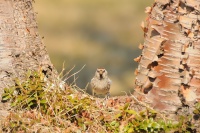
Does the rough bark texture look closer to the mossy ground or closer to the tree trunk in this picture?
the mossy ground

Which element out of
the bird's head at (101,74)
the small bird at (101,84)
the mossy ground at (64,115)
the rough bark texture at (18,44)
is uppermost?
the rough bark texture at (18,44)

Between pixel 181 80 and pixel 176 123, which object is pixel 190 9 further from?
pixel 176 123

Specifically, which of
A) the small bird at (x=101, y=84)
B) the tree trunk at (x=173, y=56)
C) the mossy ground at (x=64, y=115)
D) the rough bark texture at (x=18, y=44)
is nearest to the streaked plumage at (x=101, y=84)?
the small bird at (x=101, y=84)

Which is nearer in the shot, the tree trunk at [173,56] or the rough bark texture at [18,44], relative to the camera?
the tree trunk at [173,56]

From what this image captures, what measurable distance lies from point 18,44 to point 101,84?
126 inches

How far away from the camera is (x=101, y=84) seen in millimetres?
11656

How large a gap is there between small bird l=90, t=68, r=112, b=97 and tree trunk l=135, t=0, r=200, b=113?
3056mm

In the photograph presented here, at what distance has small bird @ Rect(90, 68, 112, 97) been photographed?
1154cm

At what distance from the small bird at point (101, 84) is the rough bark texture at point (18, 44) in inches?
102

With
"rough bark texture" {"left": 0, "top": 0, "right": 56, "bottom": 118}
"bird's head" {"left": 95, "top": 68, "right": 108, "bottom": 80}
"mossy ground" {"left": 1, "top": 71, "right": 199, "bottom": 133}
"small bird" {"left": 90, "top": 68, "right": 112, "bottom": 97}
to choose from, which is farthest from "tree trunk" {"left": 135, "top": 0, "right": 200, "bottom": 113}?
"bird's head" {"left": 95, "top": 68, "right": 108, "bottom": 80}

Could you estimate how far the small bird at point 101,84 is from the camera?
1154 cm

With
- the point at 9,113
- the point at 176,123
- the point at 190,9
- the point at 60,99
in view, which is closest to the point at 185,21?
the point at 190,9

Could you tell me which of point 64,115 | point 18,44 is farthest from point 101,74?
point 64,115

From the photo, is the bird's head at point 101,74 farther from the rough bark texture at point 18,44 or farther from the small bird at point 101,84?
the rough bark texture at point 18,44
